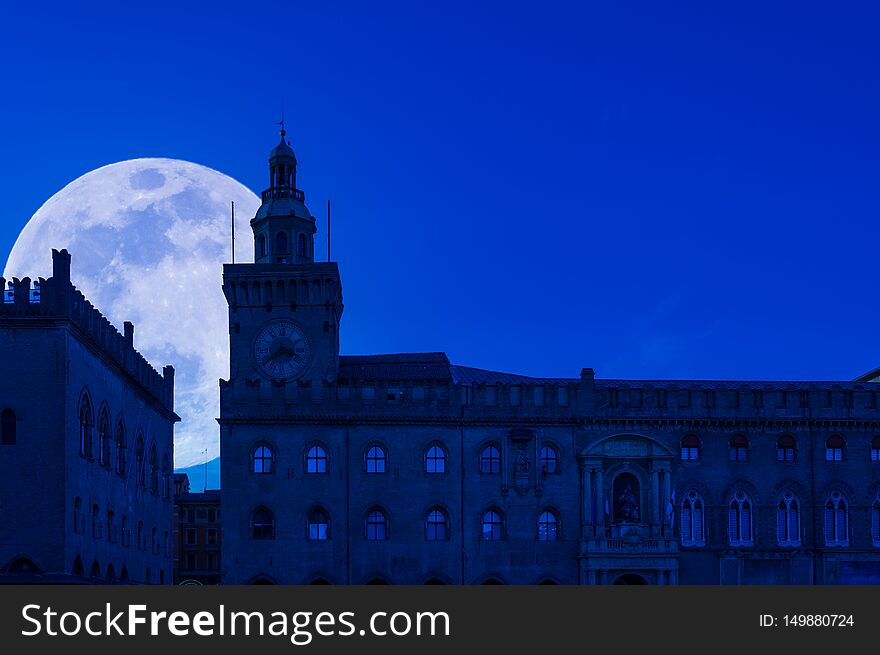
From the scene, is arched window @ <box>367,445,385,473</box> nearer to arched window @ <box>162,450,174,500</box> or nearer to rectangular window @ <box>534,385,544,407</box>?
rectangular window @ <box>534,385,544,407</box>

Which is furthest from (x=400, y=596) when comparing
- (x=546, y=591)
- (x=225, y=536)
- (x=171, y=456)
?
(x=171, y=456)

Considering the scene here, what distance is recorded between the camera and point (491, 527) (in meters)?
78.8

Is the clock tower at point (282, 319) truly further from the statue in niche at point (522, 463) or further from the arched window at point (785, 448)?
the arched window at point (785, 448)

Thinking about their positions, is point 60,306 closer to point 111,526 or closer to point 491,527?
point 111,526

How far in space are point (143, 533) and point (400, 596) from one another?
45.5 metres

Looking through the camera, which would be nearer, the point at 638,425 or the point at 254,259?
the point at 638,425

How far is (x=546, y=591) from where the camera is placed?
39875mm

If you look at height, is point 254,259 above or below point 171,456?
above

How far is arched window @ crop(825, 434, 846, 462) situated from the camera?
81000 mm

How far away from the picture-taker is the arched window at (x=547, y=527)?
79000mm

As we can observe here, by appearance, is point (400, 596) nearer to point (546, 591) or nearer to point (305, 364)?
point (546, 591)

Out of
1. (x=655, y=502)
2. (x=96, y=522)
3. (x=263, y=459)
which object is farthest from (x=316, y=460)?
(x=655, y=502)

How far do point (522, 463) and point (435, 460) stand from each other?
4.86 m

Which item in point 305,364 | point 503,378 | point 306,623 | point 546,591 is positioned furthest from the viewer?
point 503,378
